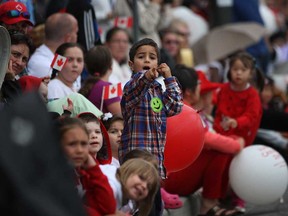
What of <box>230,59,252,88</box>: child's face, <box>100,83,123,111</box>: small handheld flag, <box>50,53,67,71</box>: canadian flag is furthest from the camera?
<box>230,59,252,88</box>: child's face

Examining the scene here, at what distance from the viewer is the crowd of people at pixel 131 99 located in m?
6.97

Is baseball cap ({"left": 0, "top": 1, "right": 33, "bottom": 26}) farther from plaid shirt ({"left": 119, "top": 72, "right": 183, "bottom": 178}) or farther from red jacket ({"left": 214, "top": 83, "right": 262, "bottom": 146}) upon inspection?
red jacket ({"left": 214, "top": 83, "right": 262, "bottom": 146})

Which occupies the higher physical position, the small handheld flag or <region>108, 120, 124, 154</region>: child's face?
the small handheld flag

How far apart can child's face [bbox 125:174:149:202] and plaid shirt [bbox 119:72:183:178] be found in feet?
3.85

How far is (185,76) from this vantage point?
33.6 ft

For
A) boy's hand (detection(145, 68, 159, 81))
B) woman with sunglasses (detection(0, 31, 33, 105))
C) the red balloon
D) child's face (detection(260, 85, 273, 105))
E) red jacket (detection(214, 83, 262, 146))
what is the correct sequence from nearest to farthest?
boy's hand (detection(145, 68, 159, 81)) → woman with sunglasses (detection(0, 31, 33, 105)) → the red balloon → red jacket (detection(214, 83, 262, 146)) → child's face (detection(260, 85, 273, 105))

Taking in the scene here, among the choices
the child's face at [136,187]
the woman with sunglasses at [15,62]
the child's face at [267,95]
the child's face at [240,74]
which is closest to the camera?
the child's face at [136,187]

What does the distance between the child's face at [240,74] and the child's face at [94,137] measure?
324cm

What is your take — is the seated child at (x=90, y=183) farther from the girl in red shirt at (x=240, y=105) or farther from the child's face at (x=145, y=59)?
the girl in red shirt at (x=240, y=105)

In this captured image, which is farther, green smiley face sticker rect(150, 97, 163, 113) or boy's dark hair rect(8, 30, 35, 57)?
boy's dark hair rect(8, 30, 35, 57)

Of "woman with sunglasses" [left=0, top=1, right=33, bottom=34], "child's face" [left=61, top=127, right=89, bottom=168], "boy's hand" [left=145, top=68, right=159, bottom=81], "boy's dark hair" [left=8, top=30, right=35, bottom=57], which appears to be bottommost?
"child's face" [left=61, top=127, right=89, bottom=168]

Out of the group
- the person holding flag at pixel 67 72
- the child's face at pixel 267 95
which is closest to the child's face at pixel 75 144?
the person holding flag at pixel 67 72

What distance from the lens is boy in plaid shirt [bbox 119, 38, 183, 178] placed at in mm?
8070

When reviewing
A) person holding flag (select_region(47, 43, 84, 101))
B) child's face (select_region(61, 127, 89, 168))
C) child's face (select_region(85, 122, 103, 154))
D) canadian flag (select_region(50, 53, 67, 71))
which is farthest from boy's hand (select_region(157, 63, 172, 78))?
person holding flag (select_region(47, 43, 84, 101))
